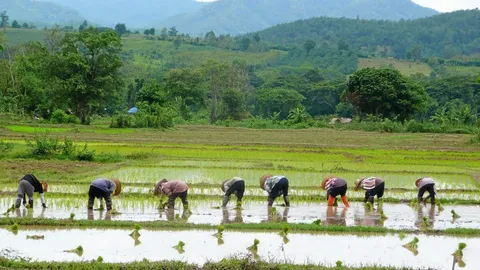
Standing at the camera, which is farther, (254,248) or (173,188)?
(173,188)

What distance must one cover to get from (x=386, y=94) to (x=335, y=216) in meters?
38.5

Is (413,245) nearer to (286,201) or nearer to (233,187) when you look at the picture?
(286,201)

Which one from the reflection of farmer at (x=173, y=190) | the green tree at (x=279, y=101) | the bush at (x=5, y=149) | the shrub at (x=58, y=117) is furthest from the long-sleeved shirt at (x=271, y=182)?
the green tree at (x=279, y=101)

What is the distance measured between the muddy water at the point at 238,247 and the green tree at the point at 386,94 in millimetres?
40339

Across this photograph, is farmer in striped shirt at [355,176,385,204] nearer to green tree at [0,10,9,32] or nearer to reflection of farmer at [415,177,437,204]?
reflection of farmer at [415,177,437,204]

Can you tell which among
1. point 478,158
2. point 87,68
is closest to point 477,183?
point 478,158

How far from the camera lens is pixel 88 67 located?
43.8 m

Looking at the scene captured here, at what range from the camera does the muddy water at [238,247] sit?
10.6 m

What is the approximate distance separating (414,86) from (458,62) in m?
87.7

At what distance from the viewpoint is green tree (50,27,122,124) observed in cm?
4359

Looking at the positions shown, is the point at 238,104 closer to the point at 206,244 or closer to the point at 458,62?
the point at 206,244

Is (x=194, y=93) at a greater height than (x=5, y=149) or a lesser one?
greater

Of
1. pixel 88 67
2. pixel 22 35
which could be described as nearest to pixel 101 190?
pixel 88 67

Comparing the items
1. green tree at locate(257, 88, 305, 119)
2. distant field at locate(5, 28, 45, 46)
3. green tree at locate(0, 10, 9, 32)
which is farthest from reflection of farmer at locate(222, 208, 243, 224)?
green tree at locate(0, 10, 9, 32)
